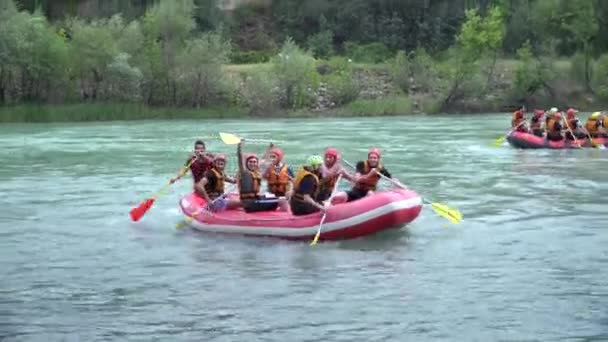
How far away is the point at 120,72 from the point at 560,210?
118 feet

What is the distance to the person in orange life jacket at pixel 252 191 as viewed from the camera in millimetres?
15055

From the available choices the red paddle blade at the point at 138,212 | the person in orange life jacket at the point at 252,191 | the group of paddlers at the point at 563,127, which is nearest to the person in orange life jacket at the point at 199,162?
the red paddle blade at the point at 138,212

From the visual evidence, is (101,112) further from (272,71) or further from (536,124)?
(536,124)

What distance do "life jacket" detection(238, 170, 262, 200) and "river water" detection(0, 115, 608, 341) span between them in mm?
697

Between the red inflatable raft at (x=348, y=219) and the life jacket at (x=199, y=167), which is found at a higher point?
the life jacket at (x=199, y=167)

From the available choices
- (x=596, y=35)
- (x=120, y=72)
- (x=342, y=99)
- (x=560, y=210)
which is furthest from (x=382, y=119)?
(x=560, y=210)

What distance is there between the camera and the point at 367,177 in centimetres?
1516

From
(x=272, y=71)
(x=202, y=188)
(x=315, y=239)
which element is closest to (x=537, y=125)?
(x=202, y=188)

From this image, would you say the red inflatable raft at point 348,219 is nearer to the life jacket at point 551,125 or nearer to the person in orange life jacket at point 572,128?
the life jacket at point 551,125

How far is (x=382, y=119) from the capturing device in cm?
4819

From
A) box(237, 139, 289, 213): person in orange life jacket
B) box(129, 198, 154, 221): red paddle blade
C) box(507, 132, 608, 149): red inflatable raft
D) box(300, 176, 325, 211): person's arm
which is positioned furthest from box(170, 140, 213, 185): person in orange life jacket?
box(507, 132, 608, 149): red inflatable raft

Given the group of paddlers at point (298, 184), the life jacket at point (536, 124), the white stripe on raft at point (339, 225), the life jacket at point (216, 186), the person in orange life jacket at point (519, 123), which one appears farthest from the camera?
the person in orange life jacket at point (519, 123)

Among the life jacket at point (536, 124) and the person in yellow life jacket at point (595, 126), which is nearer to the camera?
the person in yellow life jacket at point (595, 126)

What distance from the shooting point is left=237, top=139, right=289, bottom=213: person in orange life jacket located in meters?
15.1
